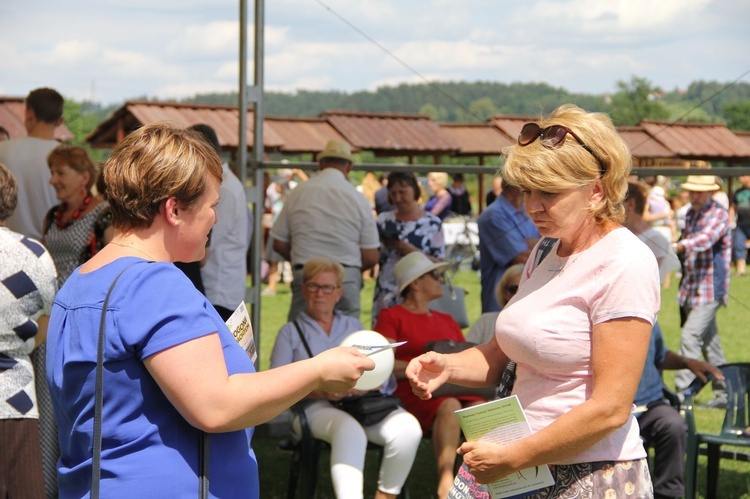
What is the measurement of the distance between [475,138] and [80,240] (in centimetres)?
1503

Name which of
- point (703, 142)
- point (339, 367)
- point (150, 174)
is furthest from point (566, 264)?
point (703, 142)

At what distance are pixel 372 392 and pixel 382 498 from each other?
1.70ft

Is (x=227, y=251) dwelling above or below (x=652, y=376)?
above

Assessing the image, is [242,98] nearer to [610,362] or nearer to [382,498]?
[382,498]

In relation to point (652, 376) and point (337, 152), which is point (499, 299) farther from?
point (337, 152)

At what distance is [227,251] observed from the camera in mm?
5348

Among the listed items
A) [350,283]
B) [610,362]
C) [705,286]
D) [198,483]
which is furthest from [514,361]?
[705,286]

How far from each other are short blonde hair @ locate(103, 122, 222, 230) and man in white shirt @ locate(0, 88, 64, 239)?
13.7ft

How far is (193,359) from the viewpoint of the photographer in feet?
5.59

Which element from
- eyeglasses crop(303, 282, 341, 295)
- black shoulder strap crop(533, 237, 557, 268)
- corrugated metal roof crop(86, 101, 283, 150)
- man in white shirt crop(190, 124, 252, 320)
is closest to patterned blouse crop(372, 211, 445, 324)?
man in white shirt crop(190, 124, 252, 320)

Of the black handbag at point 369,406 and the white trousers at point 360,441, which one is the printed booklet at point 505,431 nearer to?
the white trousers at point 360,441

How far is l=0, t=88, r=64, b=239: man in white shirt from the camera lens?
18.8 ft

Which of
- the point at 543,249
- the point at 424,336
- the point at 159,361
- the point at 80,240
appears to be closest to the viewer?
the point at 159,361

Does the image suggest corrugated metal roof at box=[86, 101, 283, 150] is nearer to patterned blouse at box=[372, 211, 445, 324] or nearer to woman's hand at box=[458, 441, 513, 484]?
Answer: patterned blouse at box=[372, 211, 445, 324]
